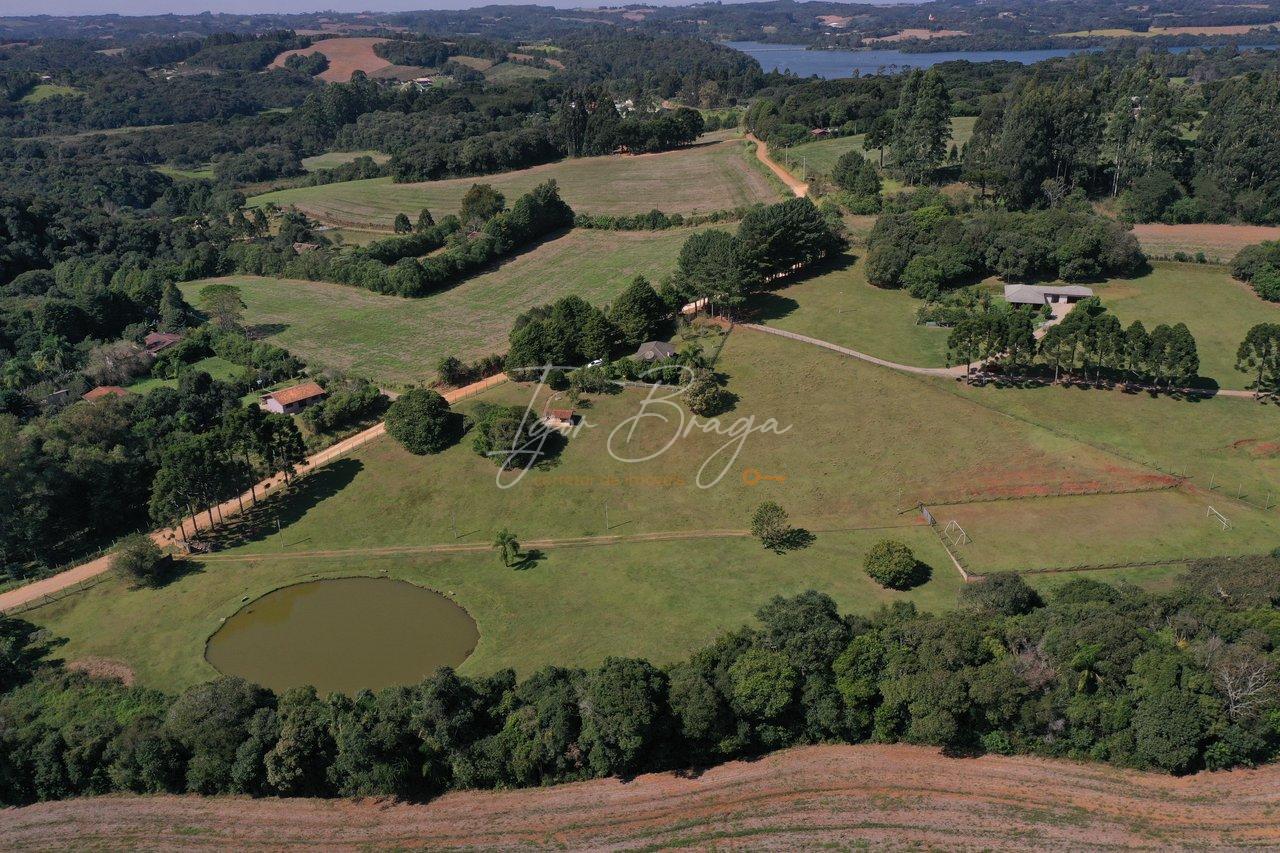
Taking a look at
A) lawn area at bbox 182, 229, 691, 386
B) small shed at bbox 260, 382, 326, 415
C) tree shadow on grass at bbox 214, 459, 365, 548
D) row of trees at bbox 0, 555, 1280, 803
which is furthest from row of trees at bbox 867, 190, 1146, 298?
small shed at bbox 260, 382, 326, 415

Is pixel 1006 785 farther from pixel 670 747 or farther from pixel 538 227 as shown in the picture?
pixel 538 227

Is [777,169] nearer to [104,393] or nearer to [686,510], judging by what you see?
[686,510]

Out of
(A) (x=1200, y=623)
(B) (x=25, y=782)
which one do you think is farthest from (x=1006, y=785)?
(B) (x=25, y=782)

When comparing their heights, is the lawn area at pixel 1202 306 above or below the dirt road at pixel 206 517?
above

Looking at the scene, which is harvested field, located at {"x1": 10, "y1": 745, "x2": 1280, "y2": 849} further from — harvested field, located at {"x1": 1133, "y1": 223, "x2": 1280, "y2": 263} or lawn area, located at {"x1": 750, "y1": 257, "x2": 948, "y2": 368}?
harvested field, located at {"x1": 1133, "y1": 223, "x2": 1280, "y2": 263}

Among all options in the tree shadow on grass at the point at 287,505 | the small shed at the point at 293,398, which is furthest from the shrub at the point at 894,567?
the small shed at the point at 293,398

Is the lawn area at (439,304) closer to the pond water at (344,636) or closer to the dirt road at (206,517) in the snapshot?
the dirt road at (206,517)
